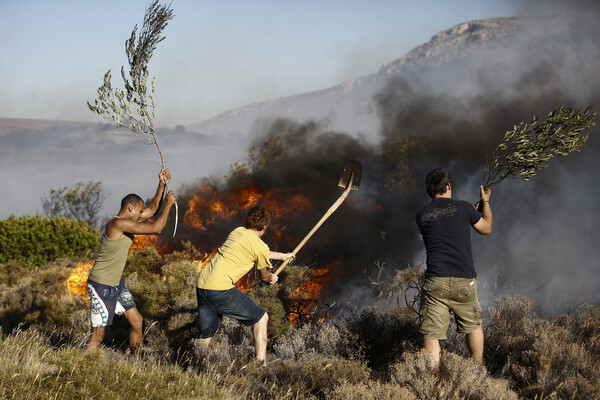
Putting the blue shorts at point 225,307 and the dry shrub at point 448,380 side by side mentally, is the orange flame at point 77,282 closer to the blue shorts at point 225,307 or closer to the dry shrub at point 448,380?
the blue shorts at point 225,307

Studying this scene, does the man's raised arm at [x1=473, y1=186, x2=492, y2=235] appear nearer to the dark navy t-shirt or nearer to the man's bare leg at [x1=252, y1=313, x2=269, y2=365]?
the dark navy t-shirt

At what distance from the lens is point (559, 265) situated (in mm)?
11031

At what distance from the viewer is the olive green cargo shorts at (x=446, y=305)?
172 inches

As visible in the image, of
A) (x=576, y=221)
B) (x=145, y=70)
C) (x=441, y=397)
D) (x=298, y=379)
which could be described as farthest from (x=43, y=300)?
(x=576, y=221)

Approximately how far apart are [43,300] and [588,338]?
29.7ft

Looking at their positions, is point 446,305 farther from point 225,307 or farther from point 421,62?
point 421,62

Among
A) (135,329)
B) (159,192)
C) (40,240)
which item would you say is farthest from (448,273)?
(40,240)

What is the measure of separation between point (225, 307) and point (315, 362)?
1017 mm

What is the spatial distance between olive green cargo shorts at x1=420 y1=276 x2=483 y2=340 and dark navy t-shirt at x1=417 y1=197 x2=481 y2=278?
79 millimetres

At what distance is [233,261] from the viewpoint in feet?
16.1

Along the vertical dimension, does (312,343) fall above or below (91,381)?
below

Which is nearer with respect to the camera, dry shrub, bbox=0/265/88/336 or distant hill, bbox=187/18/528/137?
dry shrub, bbox=0/265/88/336

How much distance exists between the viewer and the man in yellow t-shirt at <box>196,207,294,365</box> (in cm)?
489

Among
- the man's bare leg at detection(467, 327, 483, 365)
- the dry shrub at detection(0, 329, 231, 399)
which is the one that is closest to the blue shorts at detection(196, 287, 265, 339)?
the dry shrub at detection(0, 329, 231, 399)
